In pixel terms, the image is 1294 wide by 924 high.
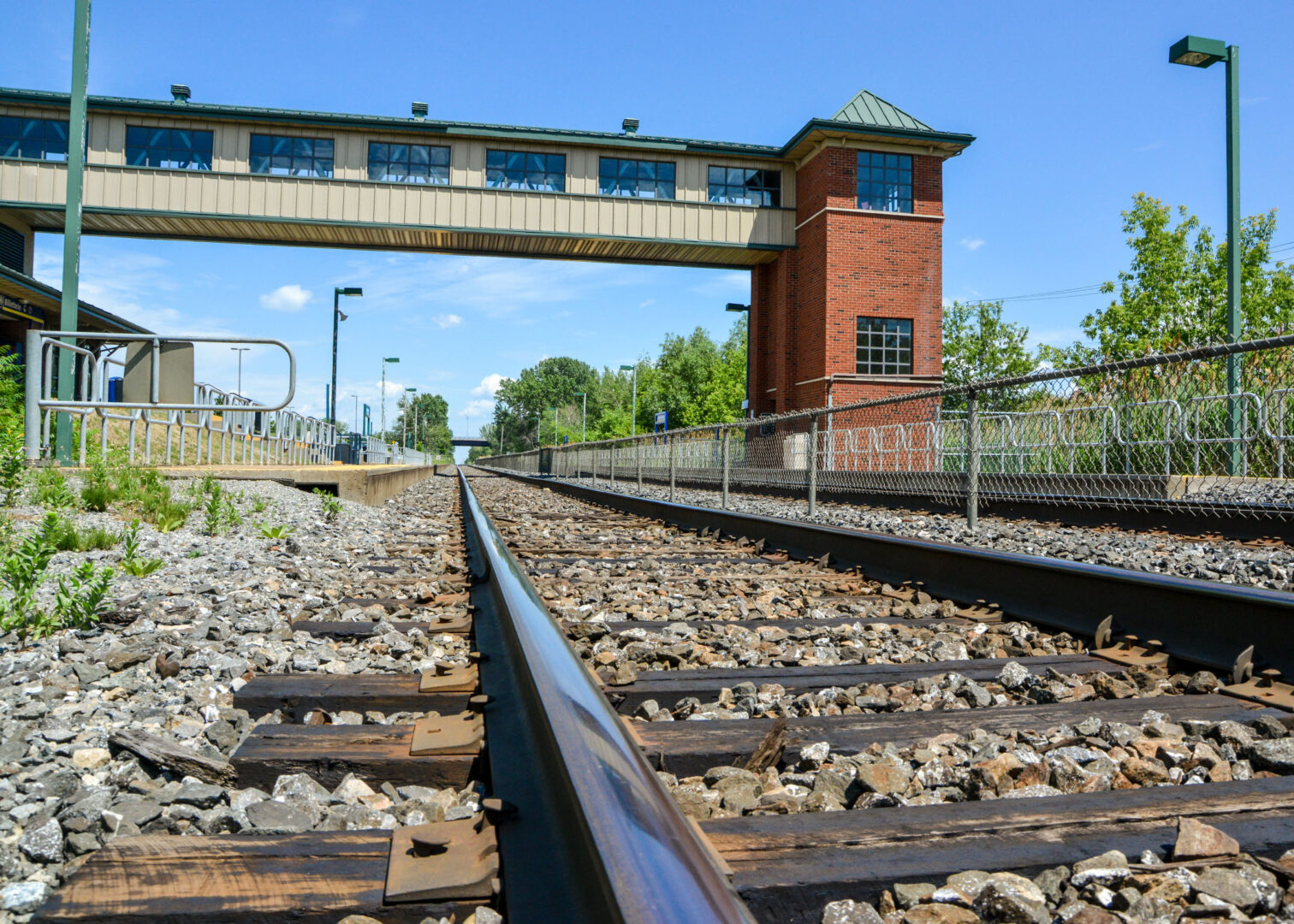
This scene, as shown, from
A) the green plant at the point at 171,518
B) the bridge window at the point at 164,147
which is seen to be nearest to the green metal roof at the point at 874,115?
the bridge window at the point at 164,147

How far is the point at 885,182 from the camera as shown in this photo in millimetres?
29516

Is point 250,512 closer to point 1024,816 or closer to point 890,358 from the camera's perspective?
point 1024,816

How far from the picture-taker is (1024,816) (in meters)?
1.47

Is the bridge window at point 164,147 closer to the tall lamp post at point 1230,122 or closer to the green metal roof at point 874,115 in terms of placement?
the green metal roof at point 874,115

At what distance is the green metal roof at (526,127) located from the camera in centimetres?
2761

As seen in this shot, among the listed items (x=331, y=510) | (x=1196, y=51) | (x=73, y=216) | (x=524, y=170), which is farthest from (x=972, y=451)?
(x=524, y=170)

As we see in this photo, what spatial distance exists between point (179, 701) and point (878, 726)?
182cm

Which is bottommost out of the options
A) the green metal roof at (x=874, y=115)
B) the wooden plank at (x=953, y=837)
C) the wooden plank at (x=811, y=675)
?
the wooden plank at (x=811, y=675)

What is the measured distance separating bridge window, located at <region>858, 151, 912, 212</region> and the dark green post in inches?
903

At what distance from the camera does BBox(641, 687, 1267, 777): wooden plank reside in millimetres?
1854

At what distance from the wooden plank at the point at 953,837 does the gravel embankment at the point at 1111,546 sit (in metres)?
4.17

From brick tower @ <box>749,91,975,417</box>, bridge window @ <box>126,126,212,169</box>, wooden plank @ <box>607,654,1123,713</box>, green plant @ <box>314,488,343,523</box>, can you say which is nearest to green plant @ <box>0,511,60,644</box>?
wooden plank @ <box>607,654,1123,713</box>

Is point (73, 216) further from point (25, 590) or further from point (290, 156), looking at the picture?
point (290, 156)

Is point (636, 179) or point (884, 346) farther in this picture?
point (636, 179)
